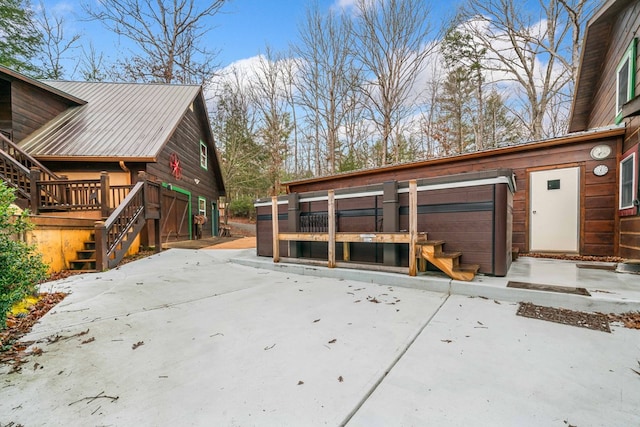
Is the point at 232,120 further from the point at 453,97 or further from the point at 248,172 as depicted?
the point at 453,97

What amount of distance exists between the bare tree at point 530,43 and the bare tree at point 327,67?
205 inches

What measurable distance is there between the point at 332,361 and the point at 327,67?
46.4ft

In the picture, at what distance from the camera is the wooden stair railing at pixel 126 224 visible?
4883mm

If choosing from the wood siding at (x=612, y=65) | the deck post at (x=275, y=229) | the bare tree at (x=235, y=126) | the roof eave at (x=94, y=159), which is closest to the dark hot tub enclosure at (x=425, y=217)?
the deck post at (x=275, y=229)

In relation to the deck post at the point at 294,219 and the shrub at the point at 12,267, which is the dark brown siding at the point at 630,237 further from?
the shrub at the point at 12,267

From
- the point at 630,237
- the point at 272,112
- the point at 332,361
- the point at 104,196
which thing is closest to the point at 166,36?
the point at 272,112

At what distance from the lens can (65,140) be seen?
25.4 ft

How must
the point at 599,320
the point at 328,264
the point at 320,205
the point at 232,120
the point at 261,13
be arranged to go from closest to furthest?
the point at 599,320
the point at 328,264
the point at 320,205
the point at 261,13
the point at 232,120

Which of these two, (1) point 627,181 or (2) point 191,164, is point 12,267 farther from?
(2) point 191,164

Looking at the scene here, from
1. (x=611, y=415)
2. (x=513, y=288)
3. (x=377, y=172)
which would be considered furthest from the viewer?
(x=377, y=172)

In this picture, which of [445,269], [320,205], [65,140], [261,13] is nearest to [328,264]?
[320,205]

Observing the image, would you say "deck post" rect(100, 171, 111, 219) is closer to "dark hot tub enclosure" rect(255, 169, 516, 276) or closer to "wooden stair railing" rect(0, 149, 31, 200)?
"wooden stair railing" rect(0, 149, 31, 200)

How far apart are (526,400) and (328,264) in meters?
3.48

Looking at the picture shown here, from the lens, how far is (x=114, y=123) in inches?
341
